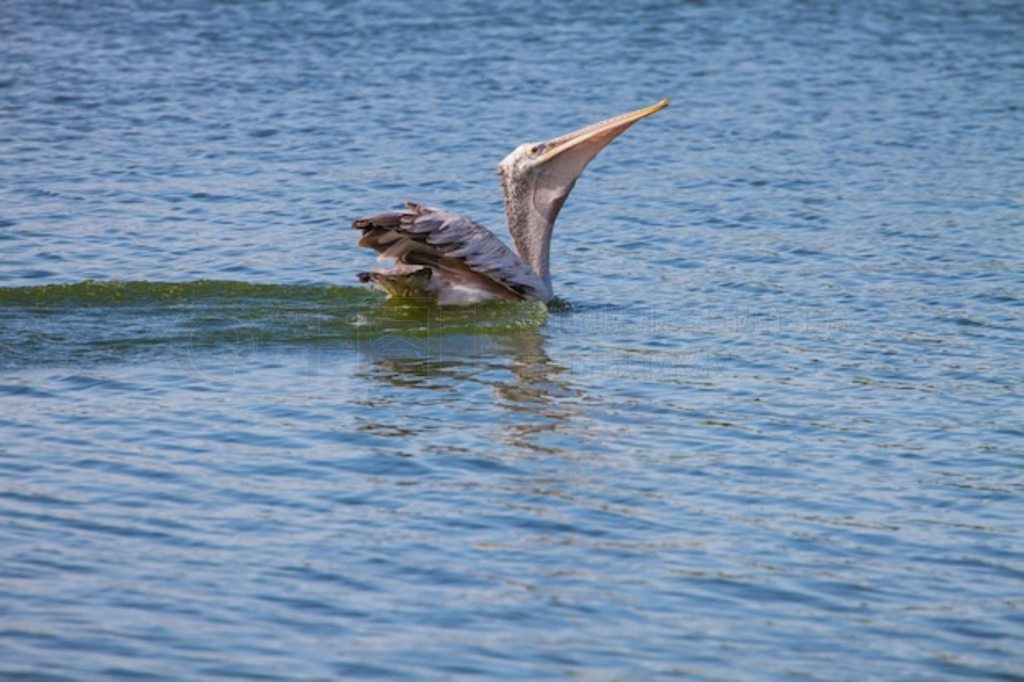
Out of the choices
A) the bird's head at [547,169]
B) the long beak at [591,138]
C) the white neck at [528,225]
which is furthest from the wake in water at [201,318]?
the long beak at [591,138]

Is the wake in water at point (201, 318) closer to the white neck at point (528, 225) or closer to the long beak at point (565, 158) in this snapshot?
the white neck at point (528, 225)

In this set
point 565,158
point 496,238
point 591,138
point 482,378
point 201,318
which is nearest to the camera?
point 482,378

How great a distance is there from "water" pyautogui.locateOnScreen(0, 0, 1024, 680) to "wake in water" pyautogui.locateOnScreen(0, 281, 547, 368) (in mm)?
36

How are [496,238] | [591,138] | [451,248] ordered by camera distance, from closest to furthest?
[451,248] < [496,238] < [591,138]

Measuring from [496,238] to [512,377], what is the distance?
131 cm

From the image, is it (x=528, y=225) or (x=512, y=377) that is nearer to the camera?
(x=512, y=377)

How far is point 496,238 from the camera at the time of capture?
11234 millimetres

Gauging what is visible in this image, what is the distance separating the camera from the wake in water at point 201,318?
10461mm

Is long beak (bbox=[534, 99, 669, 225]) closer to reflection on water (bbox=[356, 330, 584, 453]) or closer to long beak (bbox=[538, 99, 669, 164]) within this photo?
long beak (bbox=[538, 99, 669, 164])

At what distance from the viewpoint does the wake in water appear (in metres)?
10.5

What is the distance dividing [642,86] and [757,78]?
140 centimetres

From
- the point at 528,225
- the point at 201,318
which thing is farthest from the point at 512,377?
the point at 201,318

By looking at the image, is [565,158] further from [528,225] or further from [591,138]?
[528,225]

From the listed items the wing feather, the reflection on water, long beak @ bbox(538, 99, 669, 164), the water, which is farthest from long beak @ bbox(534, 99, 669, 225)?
the reflection on water
